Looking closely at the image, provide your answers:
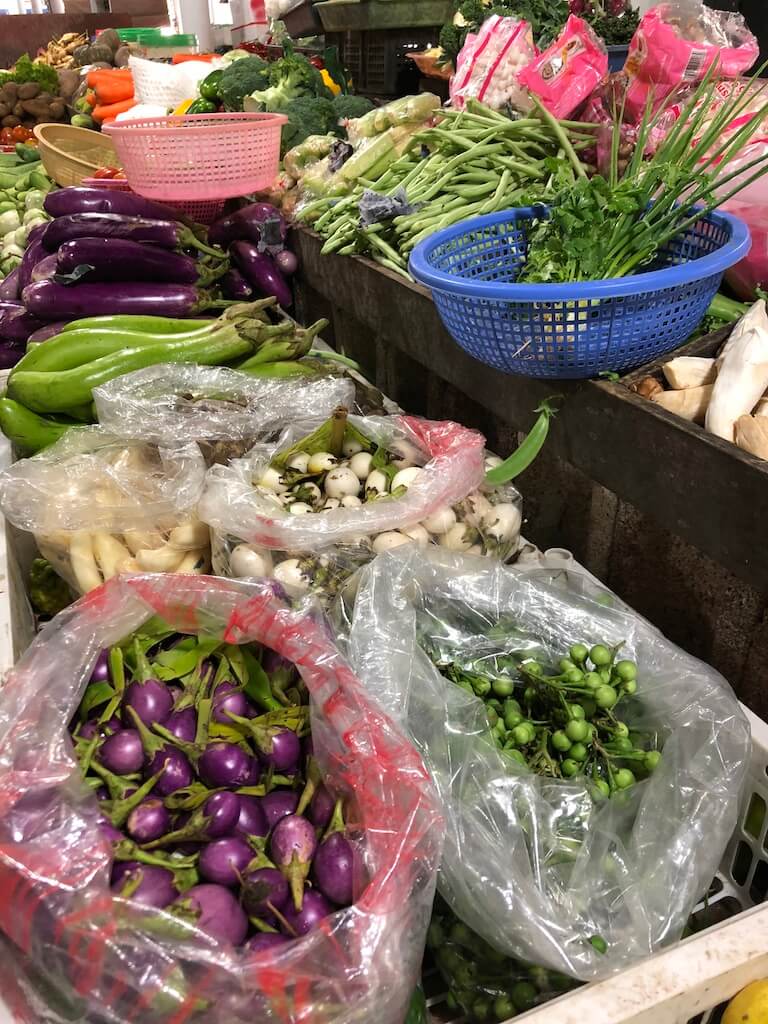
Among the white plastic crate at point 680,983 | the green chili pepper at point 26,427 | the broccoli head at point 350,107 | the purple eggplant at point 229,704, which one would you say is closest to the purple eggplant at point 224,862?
the purple eggplant at point 229,704

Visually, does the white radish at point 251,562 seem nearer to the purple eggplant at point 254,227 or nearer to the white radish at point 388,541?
the white radish at point 388,541

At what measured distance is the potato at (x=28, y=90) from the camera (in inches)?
273

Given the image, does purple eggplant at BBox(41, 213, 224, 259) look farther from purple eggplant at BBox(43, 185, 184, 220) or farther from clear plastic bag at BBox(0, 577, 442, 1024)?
clear plastic bag at BBox(0, 577, 442, 1024)

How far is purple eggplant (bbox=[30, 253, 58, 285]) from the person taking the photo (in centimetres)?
249

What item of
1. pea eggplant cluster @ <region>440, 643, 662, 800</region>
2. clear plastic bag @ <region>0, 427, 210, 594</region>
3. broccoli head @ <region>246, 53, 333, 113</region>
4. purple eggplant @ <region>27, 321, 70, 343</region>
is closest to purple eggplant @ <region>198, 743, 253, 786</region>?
pea eggplant cluster @ <region>440, 643, 662, 800</region>

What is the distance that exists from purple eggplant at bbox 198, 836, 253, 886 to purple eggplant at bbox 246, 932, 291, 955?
0.07 m

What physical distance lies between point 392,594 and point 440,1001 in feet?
1.86

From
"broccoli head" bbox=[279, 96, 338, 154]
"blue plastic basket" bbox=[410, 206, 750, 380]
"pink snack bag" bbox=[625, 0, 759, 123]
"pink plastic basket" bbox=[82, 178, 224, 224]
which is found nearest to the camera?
"blue plastic basket" bbox=[410, 206, 750, 380]

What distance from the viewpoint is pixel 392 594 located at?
1.18 metres

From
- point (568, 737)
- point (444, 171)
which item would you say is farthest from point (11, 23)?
point (568, 737)

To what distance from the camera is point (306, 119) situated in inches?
141

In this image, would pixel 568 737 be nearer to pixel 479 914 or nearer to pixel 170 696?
pixel 479 914

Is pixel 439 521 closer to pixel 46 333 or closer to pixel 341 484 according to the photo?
pixel 341 484

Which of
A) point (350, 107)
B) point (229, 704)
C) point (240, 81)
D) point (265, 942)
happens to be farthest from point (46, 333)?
→ point (240, 81)
